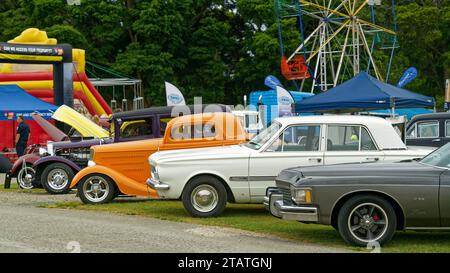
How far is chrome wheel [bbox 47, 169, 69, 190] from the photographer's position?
16.8 m

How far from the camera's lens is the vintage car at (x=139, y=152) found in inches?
551

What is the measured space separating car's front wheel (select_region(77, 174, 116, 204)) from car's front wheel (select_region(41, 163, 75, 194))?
2317 mm

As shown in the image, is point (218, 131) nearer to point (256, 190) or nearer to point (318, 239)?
point (256, 190)

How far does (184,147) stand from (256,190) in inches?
95.6

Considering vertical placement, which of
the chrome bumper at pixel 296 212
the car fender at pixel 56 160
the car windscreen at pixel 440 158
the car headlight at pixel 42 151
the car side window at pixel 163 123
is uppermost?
the car side window at pixel 163 123

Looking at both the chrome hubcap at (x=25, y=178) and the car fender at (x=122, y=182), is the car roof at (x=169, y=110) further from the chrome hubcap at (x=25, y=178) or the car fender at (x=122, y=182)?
the chrome hubcap at (x=25, y=178)

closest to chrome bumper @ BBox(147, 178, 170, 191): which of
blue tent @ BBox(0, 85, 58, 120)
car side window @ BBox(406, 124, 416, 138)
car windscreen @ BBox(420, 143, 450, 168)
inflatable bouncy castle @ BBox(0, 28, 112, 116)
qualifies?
car windscreen @ BBox(420, 143, 450, 168)

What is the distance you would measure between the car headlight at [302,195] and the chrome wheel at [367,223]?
0.56m

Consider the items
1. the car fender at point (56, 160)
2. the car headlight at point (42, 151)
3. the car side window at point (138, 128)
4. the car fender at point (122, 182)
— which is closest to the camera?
the car fender at point (122, 182)

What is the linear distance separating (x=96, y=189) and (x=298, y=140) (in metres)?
4.65

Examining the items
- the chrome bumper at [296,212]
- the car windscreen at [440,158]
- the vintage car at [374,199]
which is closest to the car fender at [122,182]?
the chrome bumper at [296,212]

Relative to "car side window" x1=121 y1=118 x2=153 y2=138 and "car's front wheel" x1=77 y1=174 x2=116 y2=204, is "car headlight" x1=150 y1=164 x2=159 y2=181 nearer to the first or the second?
"car's front wheel" x1=77 y1=174 x2=116 y2=204

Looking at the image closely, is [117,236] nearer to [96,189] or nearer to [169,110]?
[96,189]
